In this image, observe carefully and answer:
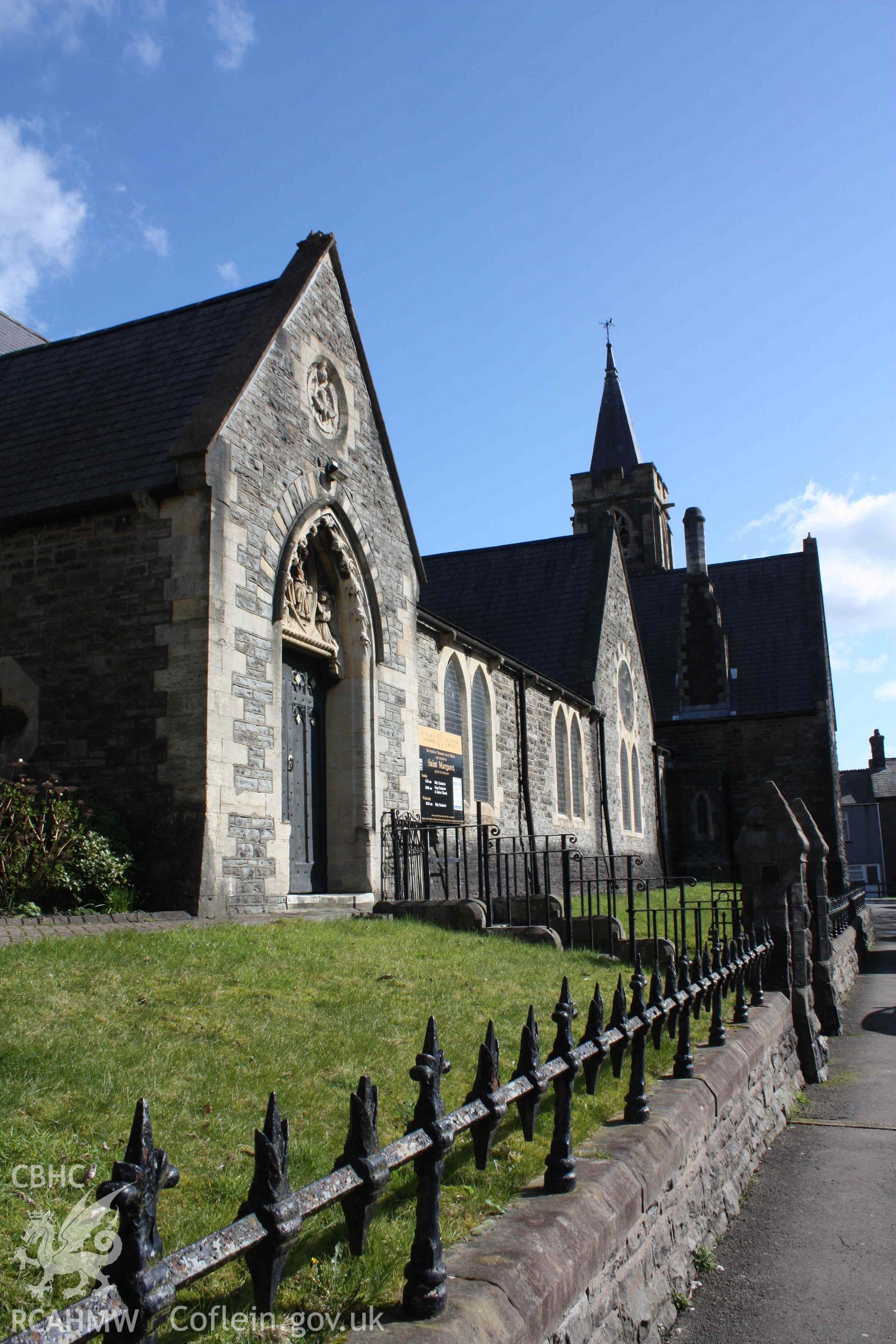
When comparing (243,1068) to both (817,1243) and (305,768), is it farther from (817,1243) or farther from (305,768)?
(305,768)

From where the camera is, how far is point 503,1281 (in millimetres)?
3227

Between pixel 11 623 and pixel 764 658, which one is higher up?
pixel 764 658

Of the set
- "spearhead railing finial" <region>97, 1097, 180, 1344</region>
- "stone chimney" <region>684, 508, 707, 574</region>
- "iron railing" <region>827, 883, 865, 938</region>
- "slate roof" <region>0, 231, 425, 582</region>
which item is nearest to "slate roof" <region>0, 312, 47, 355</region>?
"slate roof" <region>0, 231, 425, 582</region>

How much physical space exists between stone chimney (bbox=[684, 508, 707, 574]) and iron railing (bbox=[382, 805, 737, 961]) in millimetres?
22720

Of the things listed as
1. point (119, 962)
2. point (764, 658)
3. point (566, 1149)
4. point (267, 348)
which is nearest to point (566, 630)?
point (764, 658)

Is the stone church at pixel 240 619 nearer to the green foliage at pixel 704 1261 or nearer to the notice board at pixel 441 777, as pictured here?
the notice board at pixel 441 777

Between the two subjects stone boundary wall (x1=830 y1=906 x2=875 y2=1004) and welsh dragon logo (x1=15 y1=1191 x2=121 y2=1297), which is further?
stone boundary wall (x1=830 y1=906 x2=875 y2=1004)

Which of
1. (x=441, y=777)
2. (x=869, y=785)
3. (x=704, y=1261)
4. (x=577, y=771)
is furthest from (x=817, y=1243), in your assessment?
(x=869, y=785)

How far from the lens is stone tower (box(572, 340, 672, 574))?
179 feet

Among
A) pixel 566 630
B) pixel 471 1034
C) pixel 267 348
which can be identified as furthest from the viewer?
pixel 566 630

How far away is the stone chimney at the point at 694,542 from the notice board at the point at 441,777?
26139mm

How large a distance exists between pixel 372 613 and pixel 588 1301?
443 inches

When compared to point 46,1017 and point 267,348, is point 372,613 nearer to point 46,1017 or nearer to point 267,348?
point 267,348

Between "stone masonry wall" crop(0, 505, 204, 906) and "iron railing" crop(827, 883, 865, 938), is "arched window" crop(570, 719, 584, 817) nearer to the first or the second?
"iron railing" crop(827, 883, 865, 938)
